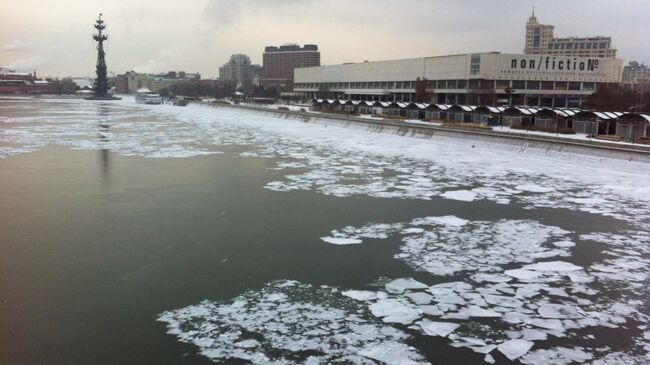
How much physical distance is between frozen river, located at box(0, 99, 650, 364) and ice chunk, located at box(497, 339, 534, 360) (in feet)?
0.08

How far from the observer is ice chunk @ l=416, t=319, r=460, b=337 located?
6883 millimetres

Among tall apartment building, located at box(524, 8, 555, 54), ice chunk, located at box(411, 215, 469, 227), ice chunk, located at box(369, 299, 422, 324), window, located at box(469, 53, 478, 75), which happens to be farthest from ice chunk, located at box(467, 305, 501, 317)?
tall apartment building, located at box(524, 8, 555, 54)

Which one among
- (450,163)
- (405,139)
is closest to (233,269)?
(450,163)

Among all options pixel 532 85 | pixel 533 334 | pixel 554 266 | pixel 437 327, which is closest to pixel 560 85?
pixel 532 85

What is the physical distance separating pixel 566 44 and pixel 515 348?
605 ft

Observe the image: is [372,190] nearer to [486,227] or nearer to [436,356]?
[486,227]

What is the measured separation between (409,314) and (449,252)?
3.39m

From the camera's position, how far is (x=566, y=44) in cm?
16888

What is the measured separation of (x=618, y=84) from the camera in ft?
347

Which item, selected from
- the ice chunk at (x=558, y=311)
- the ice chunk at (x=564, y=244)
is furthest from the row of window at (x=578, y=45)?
the ice chunk at (x=558, y=311)

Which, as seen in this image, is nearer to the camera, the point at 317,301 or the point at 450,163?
the point at 317,301

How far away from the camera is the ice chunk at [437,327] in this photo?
22.6 ft

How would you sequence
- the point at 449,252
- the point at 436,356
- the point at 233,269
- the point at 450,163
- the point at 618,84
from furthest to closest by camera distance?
the point at 618,84 < the point at 450,163 < the point at 449,252 < the point at 233,269 < the point at 436,356

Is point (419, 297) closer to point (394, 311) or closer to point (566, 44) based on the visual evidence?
point (394, 311)
